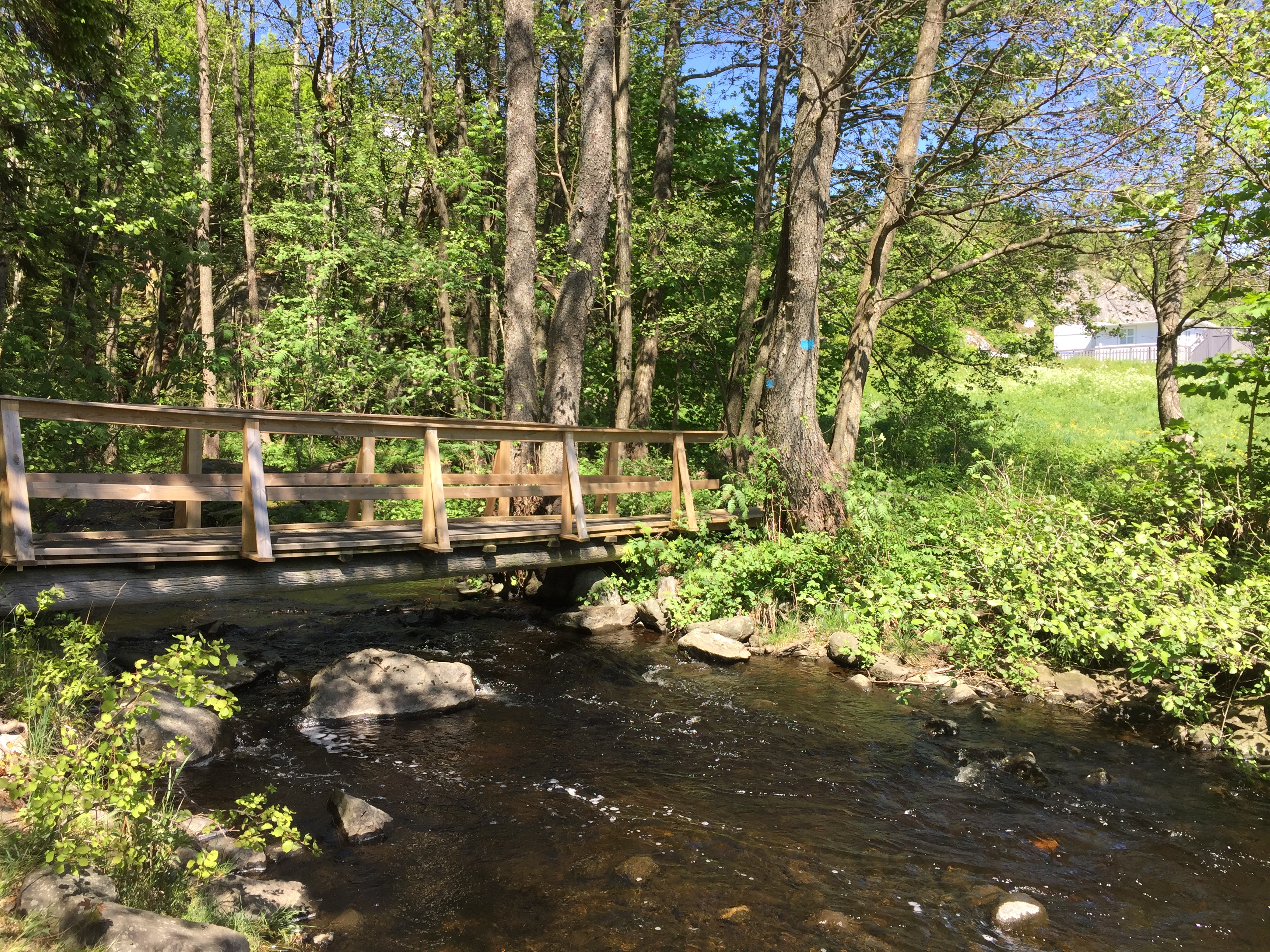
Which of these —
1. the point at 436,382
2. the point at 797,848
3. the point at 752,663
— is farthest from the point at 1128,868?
the point at 436,382

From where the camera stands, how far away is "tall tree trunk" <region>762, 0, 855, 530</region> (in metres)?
11.1

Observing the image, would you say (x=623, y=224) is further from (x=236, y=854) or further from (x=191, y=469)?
(x=236, y=854)

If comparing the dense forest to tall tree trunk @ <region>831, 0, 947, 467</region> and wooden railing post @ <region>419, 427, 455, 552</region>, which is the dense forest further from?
wooden railing post @ <region>419, 427, 455, 552</region>

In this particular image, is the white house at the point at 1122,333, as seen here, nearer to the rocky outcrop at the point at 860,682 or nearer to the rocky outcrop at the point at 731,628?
the rocky outcrop at the point at 860,682

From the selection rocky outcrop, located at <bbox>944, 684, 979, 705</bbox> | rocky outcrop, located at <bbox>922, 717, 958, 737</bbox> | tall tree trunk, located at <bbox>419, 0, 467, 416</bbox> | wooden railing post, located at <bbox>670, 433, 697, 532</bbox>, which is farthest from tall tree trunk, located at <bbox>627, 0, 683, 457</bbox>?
rocky outcrop, located at <bbox>922, 717, 958, 737</bbox>

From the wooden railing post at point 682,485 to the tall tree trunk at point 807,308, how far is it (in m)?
1.25

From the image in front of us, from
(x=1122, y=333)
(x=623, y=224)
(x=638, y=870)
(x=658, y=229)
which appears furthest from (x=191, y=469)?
(x=1122, y=333)

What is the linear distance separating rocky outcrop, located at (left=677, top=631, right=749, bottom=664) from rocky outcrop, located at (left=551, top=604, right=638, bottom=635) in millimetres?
1355

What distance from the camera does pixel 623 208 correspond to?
49.6 ft

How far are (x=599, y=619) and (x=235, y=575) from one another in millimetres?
4875

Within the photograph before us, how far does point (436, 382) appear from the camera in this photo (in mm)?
15836

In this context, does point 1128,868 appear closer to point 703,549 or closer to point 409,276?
point 703,549

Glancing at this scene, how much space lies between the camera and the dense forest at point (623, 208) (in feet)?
34.0

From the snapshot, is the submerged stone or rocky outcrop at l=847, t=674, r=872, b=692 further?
rocky outcrop at l=847, t=674, r=872, b=692
